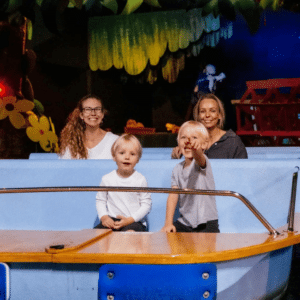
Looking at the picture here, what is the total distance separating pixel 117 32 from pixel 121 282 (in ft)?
29.1

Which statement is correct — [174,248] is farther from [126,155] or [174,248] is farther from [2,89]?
[2,89]

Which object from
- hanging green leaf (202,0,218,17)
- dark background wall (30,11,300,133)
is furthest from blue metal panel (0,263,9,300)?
dark background wall (30,11,300,133)

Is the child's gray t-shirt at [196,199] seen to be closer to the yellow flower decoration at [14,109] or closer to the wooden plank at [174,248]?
the wooden plank at [174,248]

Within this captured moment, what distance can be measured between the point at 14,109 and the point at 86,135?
11.8 ft

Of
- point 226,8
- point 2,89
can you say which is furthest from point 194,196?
point 2,89

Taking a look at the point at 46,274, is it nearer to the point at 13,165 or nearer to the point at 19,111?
the point at 13,165

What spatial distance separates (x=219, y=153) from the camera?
10.4ft

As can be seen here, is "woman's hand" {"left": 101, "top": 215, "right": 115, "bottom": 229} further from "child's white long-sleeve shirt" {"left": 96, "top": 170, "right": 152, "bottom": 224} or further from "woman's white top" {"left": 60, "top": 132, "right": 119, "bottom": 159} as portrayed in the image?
"woman's white top" {"left": 60, "top": 132, "right": 119, "bottom": 159}

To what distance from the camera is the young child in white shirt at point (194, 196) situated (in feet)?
8.23

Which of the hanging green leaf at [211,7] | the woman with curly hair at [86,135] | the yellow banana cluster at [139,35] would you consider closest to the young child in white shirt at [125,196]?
the woman with curly hair at [86,135]

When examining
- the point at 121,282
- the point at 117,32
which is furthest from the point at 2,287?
the point at 117,32

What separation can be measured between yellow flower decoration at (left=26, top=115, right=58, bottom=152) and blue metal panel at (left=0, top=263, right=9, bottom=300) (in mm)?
5192

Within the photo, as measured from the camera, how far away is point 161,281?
1.63 m

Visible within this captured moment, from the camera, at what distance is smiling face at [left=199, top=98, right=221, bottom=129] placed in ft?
10.4
